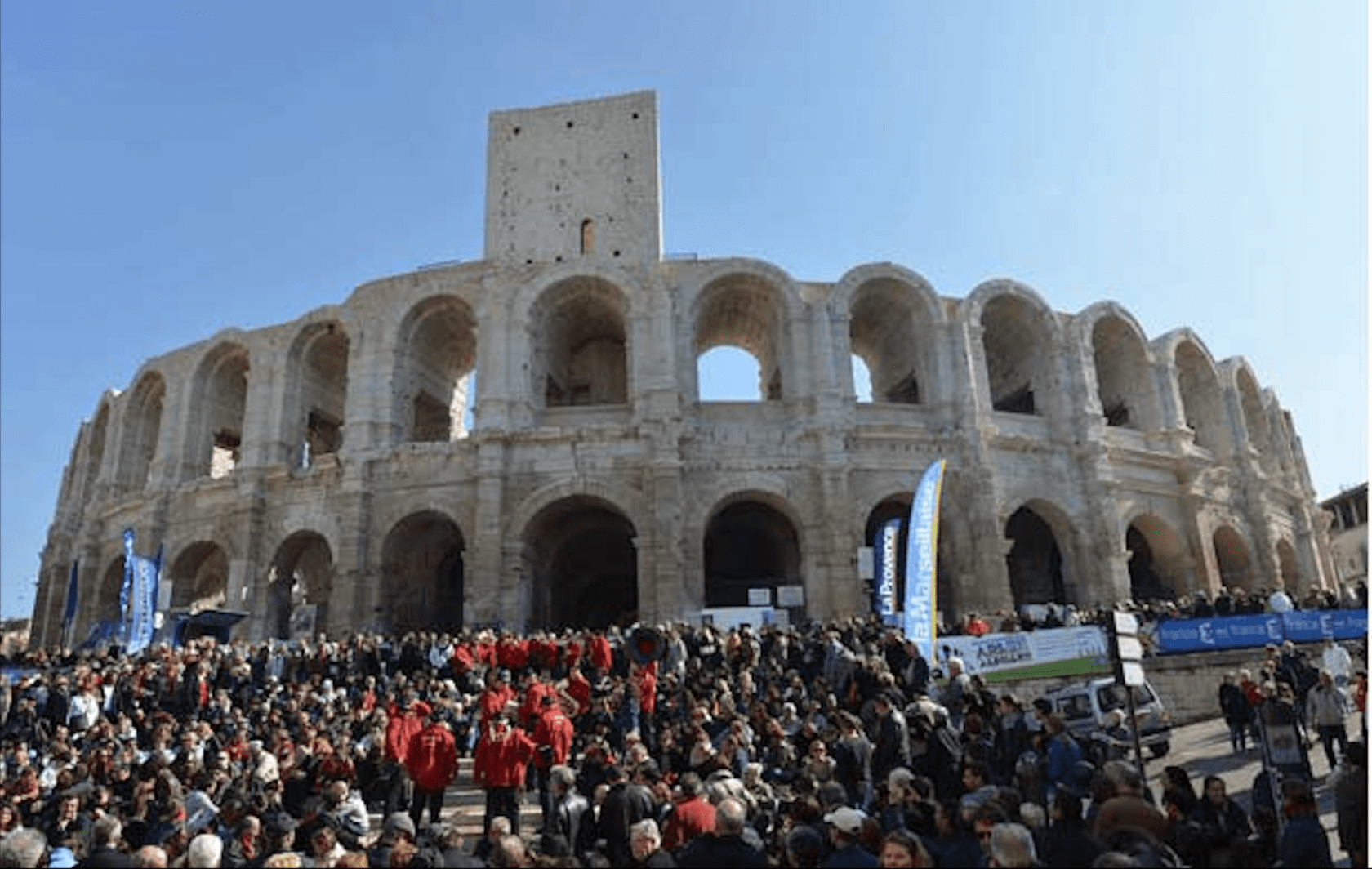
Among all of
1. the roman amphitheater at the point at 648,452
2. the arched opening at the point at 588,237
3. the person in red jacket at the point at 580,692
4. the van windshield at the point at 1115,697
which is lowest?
the van windshield at the point at 1115,697

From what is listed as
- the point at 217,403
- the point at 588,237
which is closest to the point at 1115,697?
the point at 588,237

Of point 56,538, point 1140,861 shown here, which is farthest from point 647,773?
point 56,538

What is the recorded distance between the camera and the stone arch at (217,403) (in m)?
29.6

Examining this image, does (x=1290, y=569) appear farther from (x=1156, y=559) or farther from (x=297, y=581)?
(x=297, y=581)

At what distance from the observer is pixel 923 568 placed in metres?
14.5

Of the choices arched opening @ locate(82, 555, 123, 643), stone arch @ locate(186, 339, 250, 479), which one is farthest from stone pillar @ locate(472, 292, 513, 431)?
arched opening @ locate(82, 555, 123, 643)

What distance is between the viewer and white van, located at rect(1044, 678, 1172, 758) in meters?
13.6

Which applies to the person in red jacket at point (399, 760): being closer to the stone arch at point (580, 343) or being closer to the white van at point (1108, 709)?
the white van at point (1108, 709)

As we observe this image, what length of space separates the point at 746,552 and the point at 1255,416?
821 inches

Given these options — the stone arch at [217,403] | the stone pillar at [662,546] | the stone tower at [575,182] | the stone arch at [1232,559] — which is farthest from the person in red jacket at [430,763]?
the stone arch at [1232,559]

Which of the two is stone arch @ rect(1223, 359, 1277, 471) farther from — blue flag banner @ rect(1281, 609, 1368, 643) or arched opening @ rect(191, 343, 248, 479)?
arched opening @ rect(191, 343, 248, 479)

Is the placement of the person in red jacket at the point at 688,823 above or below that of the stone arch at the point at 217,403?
below

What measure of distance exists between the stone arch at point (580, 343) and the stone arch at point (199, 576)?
37.4ft

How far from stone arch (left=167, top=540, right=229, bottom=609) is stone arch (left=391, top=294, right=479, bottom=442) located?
24.2ft
